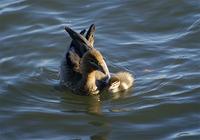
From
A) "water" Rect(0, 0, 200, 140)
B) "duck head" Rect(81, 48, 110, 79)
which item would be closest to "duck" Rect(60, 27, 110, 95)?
"duck head" Rect(81, 48, 110, 79)

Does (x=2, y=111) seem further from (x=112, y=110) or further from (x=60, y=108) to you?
(x=112, y=110)

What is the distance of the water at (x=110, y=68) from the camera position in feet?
34.7

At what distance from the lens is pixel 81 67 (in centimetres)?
1185

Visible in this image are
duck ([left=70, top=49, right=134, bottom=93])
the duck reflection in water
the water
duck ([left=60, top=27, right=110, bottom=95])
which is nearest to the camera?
the water

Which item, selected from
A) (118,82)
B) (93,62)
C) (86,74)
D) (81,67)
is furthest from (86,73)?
(118,82)

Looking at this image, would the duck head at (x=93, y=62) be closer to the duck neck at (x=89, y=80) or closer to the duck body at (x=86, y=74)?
the duck body at (x=86, y=74)

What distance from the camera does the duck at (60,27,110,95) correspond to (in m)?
11.6

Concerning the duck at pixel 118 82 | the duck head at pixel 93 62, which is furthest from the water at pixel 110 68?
the duck head at pixel 93 62

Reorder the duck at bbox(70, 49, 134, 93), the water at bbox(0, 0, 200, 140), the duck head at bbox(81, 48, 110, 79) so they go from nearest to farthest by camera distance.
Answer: the water at bbox(0, 0, 200, 140) → the duck head at bbox(81, 48, 110, 79) → the duck at bbox(70, 49, 134, 93)

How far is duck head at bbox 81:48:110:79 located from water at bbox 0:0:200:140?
479 millimetres

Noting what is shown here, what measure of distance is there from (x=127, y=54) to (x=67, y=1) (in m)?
3.10

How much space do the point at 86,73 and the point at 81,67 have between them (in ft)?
0.43

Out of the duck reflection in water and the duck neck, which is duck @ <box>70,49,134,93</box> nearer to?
the duck reflection in water

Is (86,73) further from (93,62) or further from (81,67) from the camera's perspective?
(93,62)
